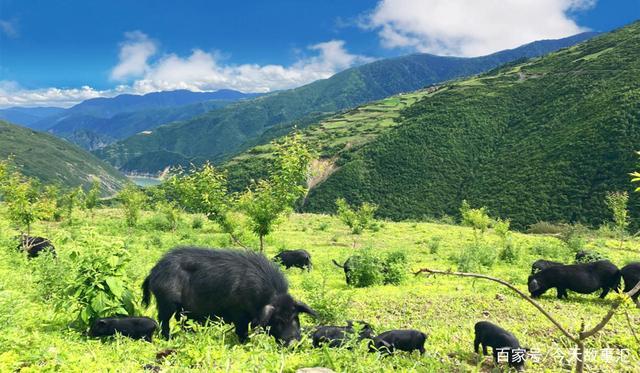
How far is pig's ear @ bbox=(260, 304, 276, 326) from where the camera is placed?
24.6 feet

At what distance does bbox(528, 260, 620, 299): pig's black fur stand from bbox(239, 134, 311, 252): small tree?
10.2 metres

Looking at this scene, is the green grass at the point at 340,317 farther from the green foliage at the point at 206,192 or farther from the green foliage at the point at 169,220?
the green foliage at the point at 169,220

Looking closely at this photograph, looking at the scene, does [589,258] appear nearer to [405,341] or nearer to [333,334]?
[405,341]

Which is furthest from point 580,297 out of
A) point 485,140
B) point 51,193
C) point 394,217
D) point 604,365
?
A: point 485,140

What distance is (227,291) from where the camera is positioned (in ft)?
26.8

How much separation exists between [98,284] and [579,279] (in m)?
13.2

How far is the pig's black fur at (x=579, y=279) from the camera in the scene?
41.8 ft

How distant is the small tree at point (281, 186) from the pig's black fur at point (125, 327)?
11210 mm

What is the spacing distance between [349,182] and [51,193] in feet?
301

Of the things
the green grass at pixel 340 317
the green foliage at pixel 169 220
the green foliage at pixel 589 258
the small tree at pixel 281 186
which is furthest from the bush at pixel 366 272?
the green foliage at pixel 169 220

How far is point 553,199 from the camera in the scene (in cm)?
7906

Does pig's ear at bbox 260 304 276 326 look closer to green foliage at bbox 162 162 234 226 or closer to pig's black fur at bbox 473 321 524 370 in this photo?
pig's black fur at bbox 473 321 524 370

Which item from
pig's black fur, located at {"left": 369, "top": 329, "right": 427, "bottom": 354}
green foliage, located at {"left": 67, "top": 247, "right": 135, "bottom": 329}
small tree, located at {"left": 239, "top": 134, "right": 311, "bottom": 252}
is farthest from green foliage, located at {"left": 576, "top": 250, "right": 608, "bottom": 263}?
green foliage, located at {"left": 67, "top": 247, "right": 135, "bottom": 329}

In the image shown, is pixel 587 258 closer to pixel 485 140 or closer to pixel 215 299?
pixel 215 299
